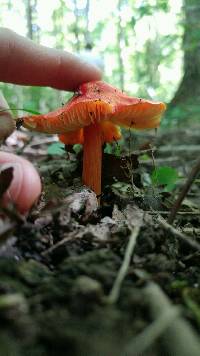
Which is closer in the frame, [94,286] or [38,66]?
[94,286]

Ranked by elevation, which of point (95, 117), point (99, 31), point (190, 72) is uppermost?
point (99, 31)

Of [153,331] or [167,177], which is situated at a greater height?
[167,177]

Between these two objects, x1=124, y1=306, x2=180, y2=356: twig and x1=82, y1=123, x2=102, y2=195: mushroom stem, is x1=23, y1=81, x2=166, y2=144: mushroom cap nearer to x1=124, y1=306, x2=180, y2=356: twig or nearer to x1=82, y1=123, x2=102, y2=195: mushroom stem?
x1=82, y1=123, x2=102, y2=195: mushroom stem

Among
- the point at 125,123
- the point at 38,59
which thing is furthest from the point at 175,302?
the point at 38,59

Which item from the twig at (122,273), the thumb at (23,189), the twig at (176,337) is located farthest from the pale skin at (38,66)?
the twig at (176,337)

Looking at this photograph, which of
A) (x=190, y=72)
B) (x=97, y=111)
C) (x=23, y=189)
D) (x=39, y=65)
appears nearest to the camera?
(x=23, y=189)

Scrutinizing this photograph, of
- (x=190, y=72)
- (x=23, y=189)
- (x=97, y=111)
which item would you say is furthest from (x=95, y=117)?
(x=190, y=72)

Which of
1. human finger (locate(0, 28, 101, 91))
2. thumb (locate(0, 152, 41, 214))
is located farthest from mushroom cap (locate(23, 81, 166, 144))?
thumb (locate(0, 152, 41, 214))

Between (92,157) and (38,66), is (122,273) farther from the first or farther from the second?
(38,66)
